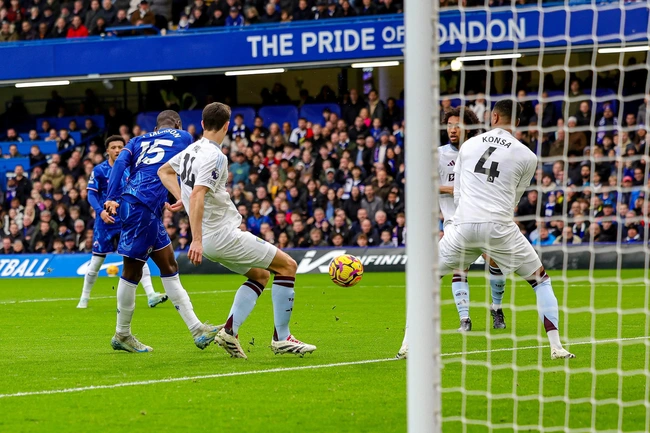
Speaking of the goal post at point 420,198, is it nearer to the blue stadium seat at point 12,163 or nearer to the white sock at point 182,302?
the white sock at point 182,302

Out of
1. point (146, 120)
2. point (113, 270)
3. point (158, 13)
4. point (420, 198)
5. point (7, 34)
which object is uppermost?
point (158, 13)

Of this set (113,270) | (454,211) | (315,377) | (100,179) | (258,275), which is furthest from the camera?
(113,270)

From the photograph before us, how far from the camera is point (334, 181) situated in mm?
20938

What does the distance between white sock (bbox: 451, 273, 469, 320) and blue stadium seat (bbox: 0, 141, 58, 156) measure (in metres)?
17.3

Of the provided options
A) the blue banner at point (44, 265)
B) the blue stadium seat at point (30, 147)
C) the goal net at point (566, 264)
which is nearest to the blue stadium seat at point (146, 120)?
the blue stadium seat at point (30, 147)

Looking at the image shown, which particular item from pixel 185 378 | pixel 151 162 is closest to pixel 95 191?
pixel 151 162

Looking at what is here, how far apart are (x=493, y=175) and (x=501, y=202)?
23cm

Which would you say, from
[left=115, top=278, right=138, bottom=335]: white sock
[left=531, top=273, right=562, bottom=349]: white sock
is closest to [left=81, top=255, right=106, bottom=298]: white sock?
[left=115, top=278, right=138, bottom=335]: white sock

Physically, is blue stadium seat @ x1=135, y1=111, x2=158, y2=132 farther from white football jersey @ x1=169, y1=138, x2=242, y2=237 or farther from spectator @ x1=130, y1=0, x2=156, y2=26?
white football jersey @ x1=169, y1=138, x2=242, y2=237

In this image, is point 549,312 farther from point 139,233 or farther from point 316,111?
point 316,111

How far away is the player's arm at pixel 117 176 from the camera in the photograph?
912 cm

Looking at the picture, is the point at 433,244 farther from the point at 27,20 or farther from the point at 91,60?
the point at 27,20

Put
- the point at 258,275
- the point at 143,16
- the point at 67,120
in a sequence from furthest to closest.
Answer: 1. the point at 67,120
2. the point at 143,16
3. the point at 258,275

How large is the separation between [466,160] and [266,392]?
8.81 feet
